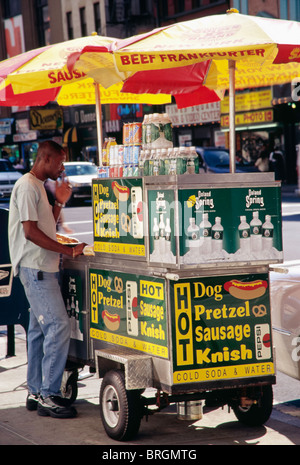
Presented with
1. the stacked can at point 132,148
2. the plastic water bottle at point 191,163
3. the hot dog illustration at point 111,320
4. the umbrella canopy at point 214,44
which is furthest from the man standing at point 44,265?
the plastic water bottle at point 191,163

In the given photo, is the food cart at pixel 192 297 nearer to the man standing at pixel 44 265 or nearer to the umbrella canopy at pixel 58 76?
the man standing at pixel 44 265

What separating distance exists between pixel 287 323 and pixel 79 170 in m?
24.8

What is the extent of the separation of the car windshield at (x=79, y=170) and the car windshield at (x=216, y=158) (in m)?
4.67

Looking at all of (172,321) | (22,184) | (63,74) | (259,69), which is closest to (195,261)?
(172,321)

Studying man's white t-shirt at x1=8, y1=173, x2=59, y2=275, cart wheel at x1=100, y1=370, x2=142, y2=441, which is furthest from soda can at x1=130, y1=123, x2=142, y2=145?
cart wheel at x1=100, y1=370, x2=142, y2=441

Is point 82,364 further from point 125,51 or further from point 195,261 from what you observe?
point 125,51

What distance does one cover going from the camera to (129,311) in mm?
5293

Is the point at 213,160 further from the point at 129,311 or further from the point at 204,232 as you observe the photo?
the point at 204,232

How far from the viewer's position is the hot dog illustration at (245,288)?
5.06 m

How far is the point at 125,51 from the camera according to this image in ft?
17.5

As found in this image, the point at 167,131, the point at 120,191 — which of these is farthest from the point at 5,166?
the point at 120,191

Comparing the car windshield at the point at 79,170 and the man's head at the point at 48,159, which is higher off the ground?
the man's head at the point at 48,159

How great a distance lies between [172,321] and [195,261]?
392 millimetres

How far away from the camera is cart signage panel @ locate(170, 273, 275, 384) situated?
4.88m
